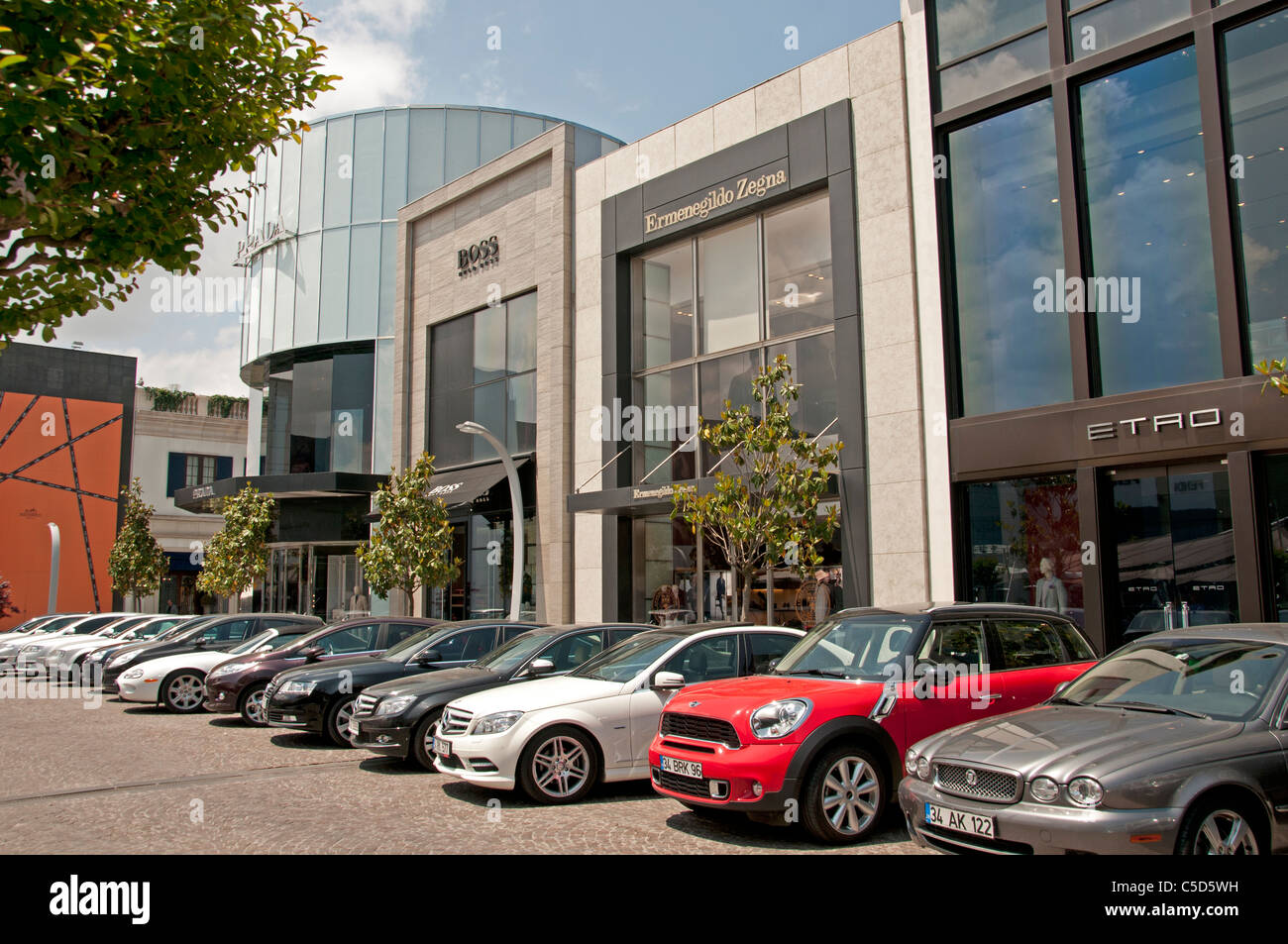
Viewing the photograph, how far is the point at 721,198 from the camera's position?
1988cm

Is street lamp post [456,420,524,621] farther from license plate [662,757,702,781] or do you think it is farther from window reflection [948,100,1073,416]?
license plate [662,757,702,781]

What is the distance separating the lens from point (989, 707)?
768 cm

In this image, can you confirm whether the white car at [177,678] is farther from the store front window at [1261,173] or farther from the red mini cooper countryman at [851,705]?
the store front window at [1261,173]

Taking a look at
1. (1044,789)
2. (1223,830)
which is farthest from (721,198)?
(1223,830)

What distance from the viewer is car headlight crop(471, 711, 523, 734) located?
8.67 m

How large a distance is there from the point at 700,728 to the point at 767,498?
7517 millimetres

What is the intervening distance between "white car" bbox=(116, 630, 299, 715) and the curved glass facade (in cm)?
1655

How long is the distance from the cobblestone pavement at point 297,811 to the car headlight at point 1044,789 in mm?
1726

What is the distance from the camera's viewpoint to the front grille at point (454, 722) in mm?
9023

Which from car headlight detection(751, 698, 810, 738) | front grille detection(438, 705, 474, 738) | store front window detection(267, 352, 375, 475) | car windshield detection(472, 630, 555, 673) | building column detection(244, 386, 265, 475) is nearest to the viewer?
car headlight detection(751, 698, 810, 738)

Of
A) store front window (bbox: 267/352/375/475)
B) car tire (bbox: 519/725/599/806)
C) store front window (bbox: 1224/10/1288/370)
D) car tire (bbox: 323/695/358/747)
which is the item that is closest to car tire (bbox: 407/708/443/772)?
car tire (bbox: 519/725/599/806)

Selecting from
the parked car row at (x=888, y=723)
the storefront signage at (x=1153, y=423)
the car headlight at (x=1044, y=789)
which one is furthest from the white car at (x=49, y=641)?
the car headlight at (x=1044, y=789)

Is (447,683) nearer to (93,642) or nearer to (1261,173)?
(1261,173)

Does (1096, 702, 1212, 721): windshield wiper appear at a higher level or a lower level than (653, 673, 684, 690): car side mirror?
higher
